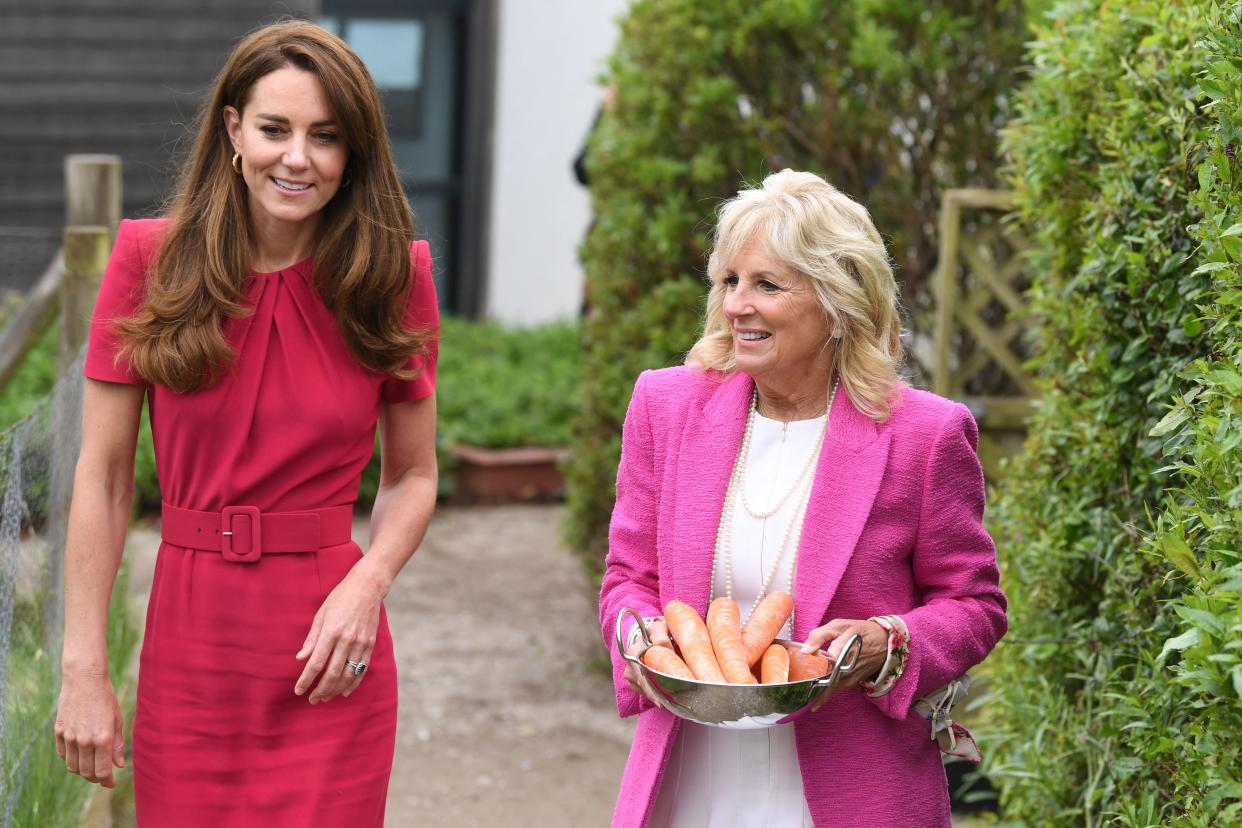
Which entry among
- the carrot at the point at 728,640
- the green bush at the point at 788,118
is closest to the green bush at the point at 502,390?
the green bush at the point at 788,118

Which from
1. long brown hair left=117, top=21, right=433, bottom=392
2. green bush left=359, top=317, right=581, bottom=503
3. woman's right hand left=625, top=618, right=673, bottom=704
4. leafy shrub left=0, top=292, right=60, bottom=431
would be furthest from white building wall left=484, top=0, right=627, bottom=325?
woman's right hand left=625, top=618, right=673, bottom=704

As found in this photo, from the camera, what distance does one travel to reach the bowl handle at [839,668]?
7.76ft

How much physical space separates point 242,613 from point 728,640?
36.5 inches

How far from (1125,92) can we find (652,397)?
46.7 inches

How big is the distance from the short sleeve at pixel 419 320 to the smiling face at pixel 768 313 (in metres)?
0.65

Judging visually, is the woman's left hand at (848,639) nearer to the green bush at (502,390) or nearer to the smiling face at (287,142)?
the smiling face at (287,142)

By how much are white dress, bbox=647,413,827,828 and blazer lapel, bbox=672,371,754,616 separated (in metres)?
0.05

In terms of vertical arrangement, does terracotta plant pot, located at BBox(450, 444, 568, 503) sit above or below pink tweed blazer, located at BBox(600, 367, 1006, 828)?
below

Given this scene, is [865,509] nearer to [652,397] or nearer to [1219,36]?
[652,397]

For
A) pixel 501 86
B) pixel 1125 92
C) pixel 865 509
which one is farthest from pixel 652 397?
pixel 501 86

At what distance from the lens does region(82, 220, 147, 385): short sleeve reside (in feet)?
9.20

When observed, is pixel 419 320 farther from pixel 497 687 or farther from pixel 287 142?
pixel 497 687

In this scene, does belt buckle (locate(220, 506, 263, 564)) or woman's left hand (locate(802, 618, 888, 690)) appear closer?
woman's left hand (locate(802, 618, 888, 690))

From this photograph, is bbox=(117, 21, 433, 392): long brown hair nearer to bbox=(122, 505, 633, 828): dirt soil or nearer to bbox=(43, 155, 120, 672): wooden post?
bbox=(43, 155, 120, 672): wooden post
